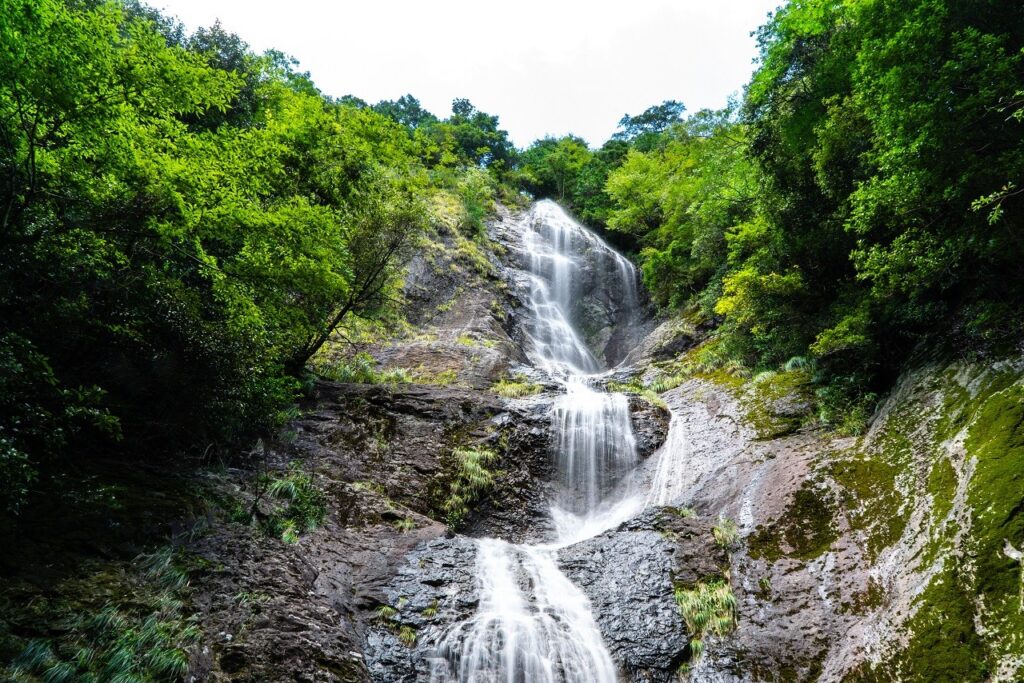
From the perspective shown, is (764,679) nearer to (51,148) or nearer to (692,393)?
(692,393)

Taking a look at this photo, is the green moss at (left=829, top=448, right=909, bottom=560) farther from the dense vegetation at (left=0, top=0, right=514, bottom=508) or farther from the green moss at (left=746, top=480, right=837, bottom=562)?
the dense vegetation at (left=0, top=0, right=514, bottom=508)

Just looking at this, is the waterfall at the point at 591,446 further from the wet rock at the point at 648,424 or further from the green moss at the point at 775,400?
the green moss at the point at 775,400

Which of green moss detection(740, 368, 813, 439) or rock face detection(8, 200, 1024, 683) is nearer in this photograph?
rock face detection(8, 200, 1024, 683)

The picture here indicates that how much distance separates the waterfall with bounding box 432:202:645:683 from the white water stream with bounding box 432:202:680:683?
0.7 inches

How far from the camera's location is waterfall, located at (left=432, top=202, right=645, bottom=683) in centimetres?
669

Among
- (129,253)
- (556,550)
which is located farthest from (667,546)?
(129,253)

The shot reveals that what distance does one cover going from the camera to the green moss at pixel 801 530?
7.16m

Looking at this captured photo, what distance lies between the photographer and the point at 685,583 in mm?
7574

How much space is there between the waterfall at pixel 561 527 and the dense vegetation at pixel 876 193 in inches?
177

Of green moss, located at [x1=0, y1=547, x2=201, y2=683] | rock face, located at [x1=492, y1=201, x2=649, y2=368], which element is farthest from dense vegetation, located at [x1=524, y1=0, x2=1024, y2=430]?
green moss, located at [x1=0, y1=547, x2=201, y2=683]

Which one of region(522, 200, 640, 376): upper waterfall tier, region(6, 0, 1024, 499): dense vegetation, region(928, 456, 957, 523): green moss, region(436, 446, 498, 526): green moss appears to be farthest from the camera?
region(522, 200, 640, 376): upper waterfall tier

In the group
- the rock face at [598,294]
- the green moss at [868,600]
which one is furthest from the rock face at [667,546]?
the rock face at [598,294]

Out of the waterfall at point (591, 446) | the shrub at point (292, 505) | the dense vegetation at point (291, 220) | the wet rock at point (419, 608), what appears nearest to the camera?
the dense vegetation at point (291, 220)

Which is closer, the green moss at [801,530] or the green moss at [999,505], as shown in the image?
the green moss at [999,505]
